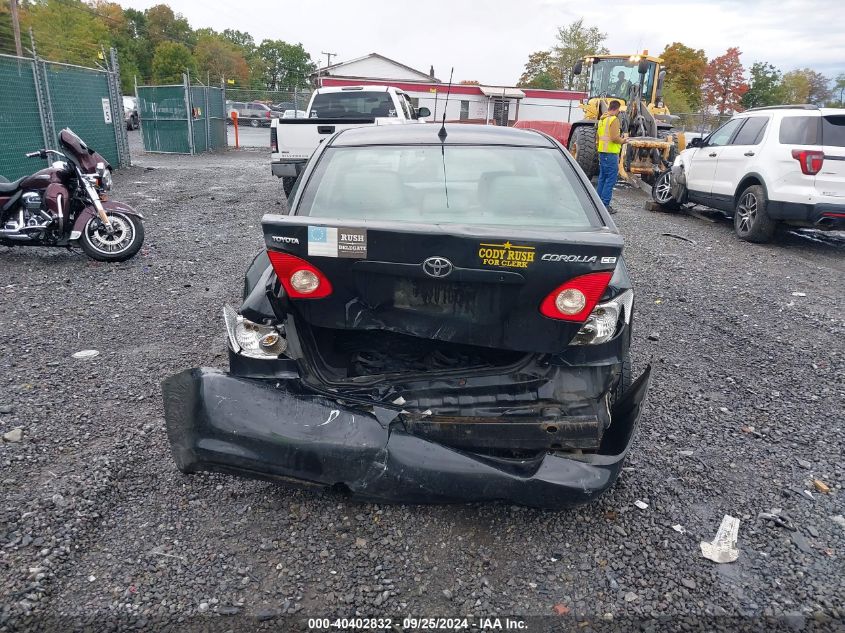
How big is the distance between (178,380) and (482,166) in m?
1.90

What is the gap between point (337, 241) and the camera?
2273 mm

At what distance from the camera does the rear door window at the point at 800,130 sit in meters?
7.42

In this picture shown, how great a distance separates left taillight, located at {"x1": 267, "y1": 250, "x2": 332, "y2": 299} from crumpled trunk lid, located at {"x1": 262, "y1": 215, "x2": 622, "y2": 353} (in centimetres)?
Answer: 3

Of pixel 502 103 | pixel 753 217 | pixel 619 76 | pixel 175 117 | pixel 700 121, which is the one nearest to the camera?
pixel 753 217

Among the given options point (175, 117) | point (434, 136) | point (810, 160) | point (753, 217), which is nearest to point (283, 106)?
point (175, 117)

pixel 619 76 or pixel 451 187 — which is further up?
pixel 619 76

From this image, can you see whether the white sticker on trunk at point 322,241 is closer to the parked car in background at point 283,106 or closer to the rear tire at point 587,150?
the rear tire at point 587,150

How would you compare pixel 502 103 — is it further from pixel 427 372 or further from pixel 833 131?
pixel 427 372

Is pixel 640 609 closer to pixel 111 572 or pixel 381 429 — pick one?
pixel 381 429

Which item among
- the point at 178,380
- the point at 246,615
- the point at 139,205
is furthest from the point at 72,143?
the point at 246,615

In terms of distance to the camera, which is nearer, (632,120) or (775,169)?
(775,169)

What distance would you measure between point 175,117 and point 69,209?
45.6 feet

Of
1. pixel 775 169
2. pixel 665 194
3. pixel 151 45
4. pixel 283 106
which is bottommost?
pixel 665 194

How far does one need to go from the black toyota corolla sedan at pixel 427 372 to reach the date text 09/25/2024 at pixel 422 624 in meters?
0.42
